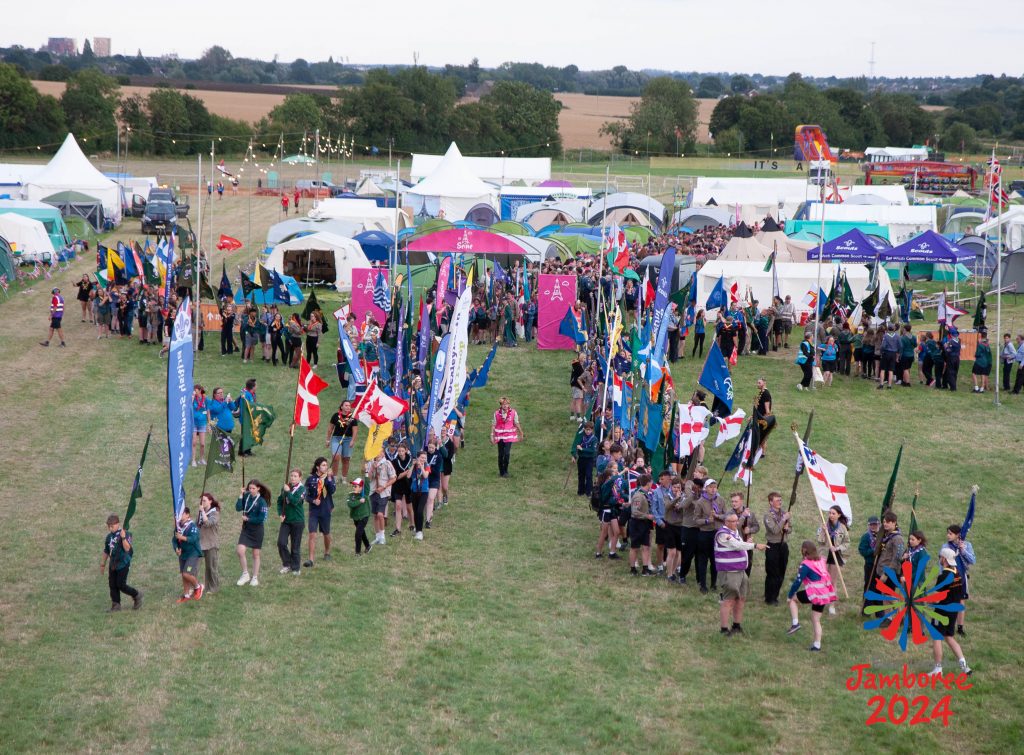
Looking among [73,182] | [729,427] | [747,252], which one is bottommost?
[729,427]

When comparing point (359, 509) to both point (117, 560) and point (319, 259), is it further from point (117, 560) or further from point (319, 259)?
point (319, 259)

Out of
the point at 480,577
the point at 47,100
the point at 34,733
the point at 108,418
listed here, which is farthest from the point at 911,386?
the point at 47,100

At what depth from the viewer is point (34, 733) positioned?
863cm

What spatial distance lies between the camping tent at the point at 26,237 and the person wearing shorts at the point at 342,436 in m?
19.3

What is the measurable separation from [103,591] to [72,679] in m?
2.07

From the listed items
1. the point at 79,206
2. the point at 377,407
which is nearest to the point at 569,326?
the point at 377,407

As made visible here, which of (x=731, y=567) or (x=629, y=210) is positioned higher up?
(x=629, y=210)

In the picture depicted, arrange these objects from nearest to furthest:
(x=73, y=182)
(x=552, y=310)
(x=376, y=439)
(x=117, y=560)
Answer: (x=117, y=560) < (x=376, y=439) < (x=552, y=310) < (x=73, y=182)

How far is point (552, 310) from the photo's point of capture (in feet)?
78.9

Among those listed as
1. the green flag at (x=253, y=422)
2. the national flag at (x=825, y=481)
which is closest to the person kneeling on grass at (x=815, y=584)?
the national flag at (x=825, y=481)

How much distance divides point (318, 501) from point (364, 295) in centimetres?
1233

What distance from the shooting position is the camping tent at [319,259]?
97.0ft

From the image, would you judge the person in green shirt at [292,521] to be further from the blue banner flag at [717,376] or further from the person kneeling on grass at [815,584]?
the blue banner flag at [717,376]

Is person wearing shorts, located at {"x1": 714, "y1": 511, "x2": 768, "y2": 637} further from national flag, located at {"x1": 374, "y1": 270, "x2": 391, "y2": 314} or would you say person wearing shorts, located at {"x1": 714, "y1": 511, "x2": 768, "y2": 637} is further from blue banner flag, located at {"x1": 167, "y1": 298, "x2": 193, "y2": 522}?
national flag, located at {"x1": 374, "y1": 270, "x2": 391, "y2": 314}
